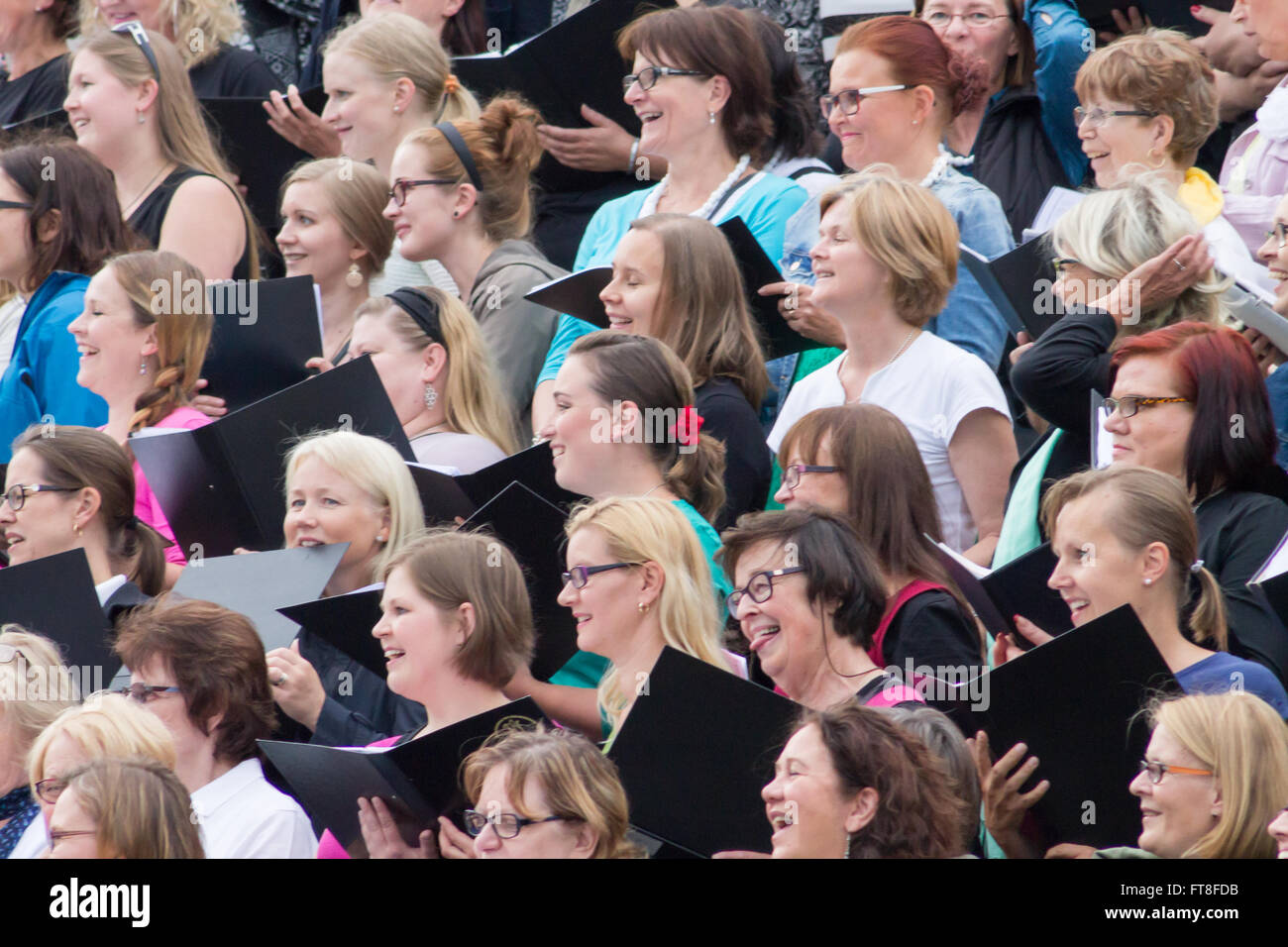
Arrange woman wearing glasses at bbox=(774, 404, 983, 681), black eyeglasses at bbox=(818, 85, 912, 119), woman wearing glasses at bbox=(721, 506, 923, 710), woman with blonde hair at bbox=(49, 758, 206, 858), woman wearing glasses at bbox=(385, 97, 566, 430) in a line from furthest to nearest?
1. woman wearing glasses at bbox=(385, 97, 566, 430)
2. black eyeglasses at bbox=(818, 85, 912, 119)
3. woman wearing glasses at bbox=(774, 404, 983, 681)
4. woman wearing glasses at bbox=(721, 506, 923, 710)
5. woman with blonde hair at bbox=(49, 758, 206, 858)

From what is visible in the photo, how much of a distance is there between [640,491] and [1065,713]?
147 cm

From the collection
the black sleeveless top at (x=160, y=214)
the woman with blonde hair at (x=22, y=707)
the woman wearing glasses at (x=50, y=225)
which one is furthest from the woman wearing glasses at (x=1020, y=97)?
the woman with blonde hair at (x=22, y=707)

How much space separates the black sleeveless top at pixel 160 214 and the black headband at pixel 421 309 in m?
0.84

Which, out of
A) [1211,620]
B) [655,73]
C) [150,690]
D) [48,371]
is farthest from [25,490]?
[1211,620]

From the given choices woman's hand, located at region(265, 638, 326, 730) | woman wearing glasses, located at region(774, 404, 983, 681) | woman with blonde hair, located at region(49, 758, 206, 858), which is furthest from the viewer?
A: woman's hand, located at region(265, 638, 326, 730)

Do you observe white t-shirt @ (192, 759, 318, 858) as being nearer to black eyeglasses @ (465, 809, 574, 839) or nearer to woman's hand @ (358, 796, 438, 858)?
woman's hand @ (358, 796, 438, 858)

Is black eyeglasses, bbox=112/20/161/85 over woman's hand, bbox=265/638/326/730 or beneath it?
over

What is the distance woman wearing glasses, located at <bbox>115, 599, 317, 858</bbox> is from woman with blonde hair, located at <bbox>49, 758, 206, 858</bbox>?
2.02 feet

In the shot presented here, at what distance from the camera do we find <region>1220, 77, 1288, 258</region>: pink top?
17.0ft

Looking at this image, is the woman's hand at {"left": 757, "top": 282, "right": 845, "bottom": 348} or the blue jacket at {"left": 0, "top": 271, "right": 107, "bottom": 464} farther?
the blue jacket at {"left": 0, "top": 271, "right": 107, "bottom": 464}

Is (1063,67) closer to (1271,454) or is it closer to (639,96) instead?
(639,96)

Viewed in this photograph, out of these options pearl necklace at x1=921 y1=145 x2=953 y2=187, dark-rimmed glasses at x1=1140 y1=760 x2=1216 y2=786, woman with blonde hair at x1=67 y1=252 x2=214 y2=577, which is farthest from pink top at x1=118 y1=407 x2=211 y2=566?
dark-rimmed glasses at x1=1140 y1=760 x2=1216 y2=786

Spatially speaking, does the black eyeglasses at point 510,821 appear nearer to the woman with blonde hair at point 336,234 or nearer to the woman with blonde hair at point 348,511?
the woman with blonde hair at point 348,511

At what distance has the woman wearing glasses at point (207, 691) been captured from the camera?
4.06m
